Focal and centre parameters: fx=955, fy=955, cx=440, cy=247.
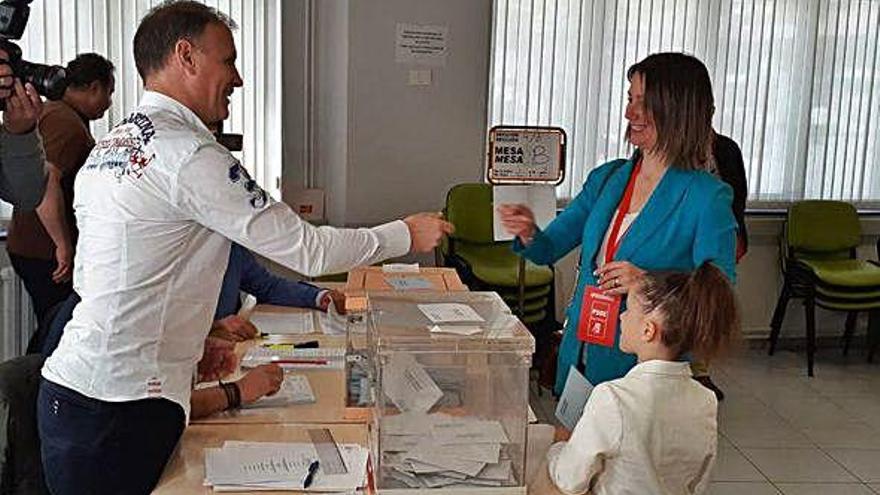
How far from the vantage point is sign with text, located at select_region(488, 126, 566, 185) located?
10.0 feet

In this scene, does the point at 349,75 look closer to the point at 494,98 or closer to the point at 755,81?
the point at 494,98

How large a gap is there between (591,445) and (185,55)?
1007 millimetres

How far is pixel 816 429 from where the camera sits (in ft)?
14.3

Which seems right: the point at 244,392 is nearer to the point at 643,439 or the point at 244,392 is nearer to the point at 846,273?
the point at 643,439

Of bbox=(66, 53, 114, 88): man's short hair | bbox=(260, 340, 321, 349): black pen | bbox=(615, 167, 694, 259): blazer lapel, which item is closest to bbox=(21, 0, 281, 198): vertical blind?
bbox=(66, 53, 114, 88): man's short hair

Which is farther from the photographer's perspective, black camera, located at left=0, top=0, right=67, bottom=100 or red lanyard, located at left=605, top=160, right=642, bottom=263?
red lanyard, located at left=605, top=160, right=642, bottom=263

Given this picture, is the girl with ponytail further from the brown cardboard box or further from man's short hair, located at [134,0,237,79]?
the brown cardboard box

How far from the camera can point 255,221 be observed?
5.46 feet

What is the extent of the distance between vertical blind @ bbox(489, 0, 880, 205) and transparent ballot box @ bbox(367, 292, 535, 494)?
352 cm

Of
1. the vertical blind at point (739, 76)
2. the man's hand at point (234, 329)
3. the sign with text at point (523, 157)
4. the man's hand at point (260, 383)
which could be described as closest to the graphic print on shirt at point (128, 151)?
the man's hand at point (260, 383)

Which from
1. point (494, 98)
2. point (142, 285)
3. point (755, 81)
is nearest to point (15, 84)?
point (142, 285)

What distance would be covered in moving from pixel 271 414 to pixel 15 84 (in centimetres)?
91

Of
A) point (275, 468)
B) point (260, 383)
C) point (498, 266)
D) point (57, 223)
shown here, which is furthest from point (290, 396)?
point (498, 266)

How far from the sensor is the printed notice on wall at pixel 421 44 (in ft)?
15.7
